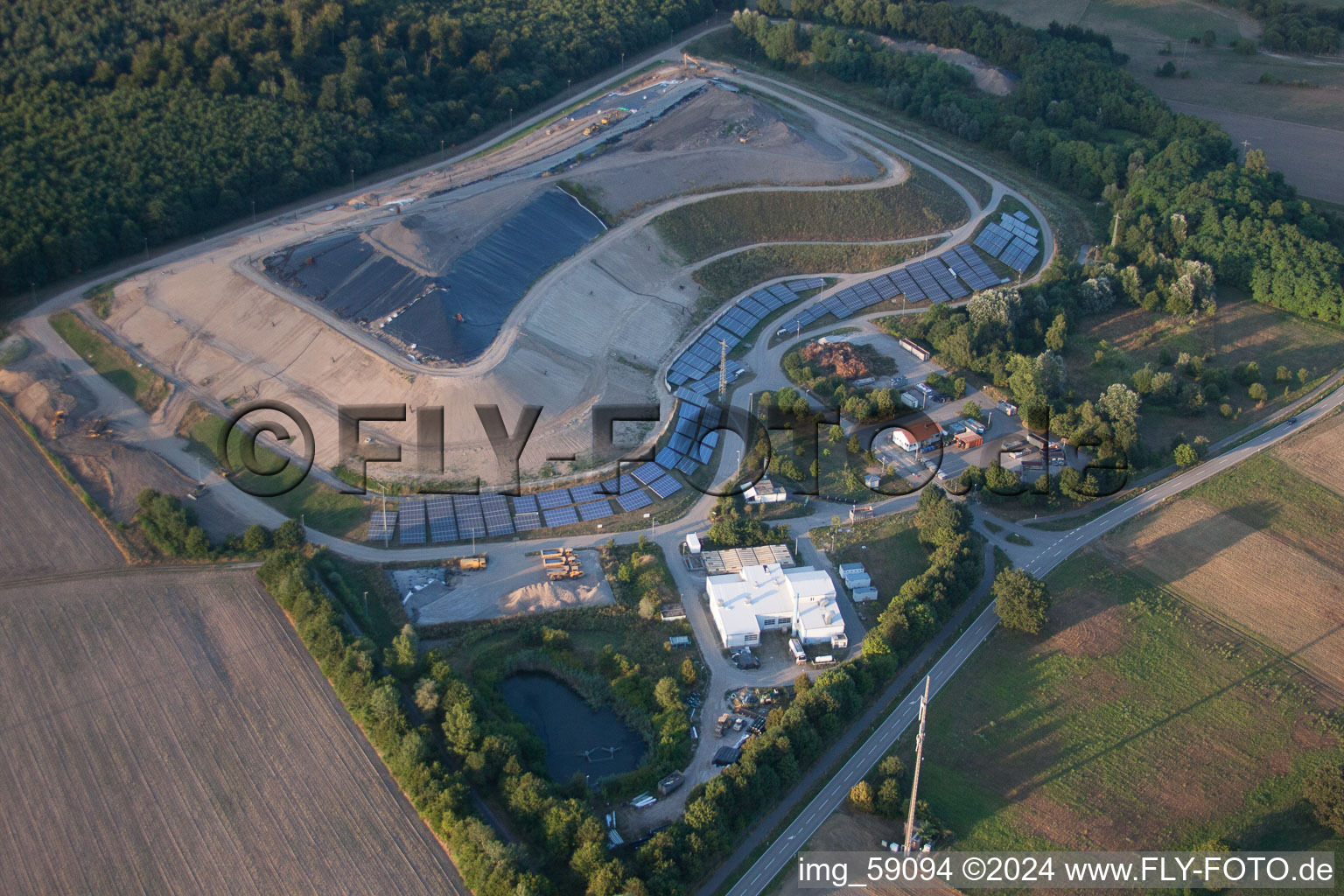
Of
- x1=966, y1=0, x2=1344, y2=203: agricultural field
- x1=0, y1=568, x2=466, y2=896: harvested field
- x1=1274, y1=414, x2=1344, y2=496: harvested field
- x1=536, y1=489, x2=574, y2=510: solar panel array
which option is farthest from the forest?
x1=1274, y1=414, x2=1344, y2=496: harvested field

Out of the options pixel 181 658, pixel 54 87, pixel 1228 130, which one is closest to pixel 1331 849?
pixel 181 658

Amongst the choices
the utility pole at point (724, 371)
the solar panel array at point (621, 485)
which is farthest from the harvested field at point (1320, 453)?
the solar panel array at point (621, 485)

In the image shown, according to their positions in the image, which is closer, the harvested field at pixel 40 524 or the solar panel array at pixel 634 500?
the harvested field at pixel 40 524

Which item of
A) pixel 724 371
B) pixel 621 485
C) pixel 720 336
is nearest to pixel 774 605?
pixel 621 485

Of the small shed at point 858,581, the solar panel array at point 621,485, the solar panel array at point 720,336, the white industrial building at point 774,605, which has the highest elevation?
the solar panel array at point 720,336

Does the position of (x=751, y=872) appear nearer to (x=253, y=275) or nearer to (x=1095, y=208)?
(x=253, y=275)

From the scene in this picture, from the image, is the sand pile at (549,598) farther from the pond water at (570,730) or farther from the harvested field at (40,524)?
the harvested field at (40,524)

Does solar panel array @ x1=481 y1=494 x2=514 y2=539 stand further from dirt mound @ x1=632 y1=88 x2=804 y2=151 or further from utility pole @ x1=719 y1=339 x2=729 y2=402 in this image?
dirt mound @ x1=632 y1=88 x2=804 y2=151
